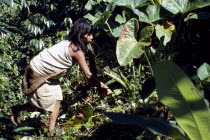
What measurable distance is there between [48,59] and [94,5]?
1642mm

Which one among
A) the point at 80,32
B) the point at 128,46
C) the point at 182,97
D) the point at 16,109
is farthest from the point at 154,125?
the point at 16,109

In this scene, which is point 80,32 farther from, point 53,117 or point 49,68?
point 53,117

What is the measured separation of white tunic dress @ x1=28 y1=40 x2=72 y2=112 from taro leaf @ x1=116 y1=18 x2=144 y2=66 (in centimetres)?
57

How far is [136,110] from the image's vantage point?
2.99 m

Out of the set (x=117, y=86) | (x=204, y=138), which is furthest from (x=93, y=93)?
(x=204, y=138)

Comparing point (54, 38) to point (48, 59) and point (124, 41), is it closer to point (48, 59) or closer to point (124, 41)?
point (48, 59)

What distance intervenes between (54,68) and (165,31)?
1172mm

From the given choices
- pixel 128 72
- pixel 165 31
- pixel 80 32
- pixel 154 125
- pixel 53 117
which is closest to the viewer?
pixel 154 125

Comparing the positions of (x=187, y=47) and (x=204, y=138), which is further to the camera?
(x=187, y=47)

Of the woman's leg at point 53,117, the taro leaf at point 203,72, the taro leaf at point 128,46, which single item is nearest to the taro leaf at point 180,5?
the taro leaf at point 128,46

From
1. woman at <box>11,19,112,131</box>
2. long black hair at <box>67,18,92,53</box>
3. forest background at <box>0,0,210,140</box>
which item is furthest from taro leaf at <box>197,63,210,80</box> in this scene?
long black hair at <box>67,18,92,53</box>

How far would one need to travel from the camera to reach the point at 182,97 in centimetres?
129

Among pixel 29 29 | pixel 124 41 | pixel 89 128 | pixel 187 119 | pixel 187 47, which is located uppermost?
pixel 29 29

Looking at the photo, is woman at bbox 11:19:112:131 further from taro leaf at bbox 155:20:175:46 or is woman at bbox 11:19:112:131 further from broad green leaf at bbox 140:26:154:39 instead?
taro leaf at bbox 155:20:175:46
